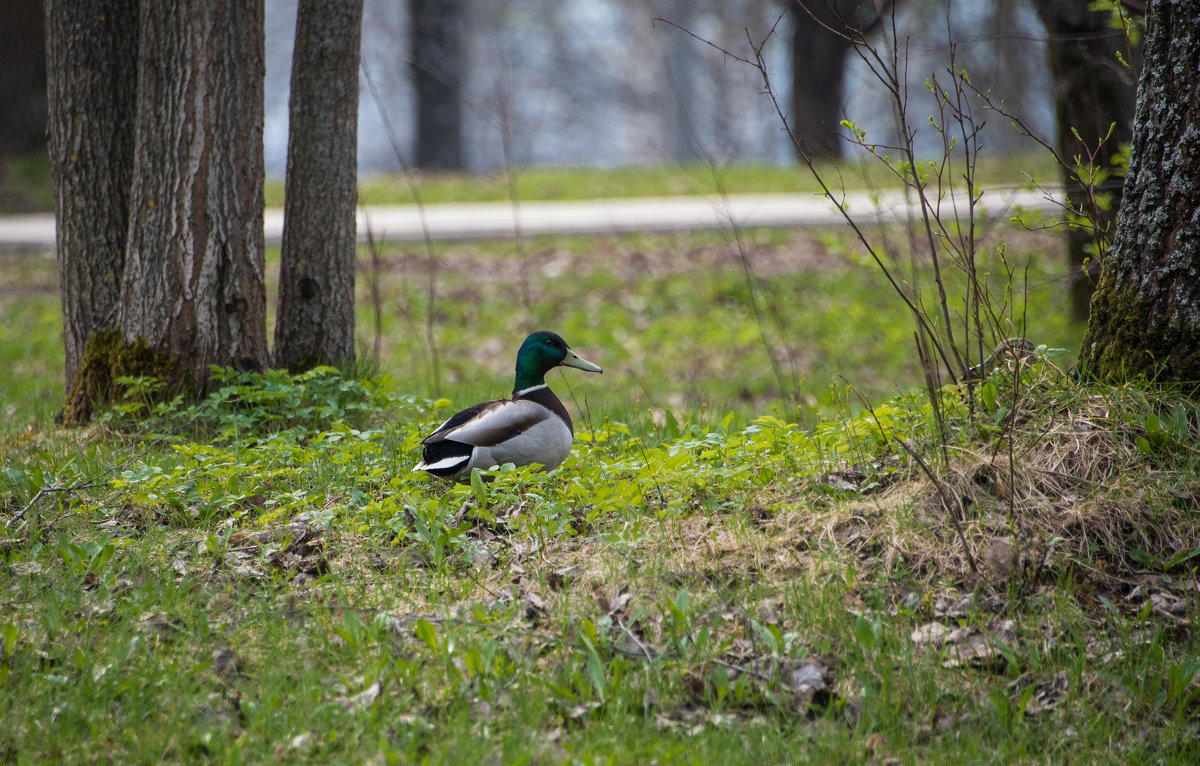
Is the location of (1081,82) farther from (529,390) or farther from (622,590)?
(622,590)

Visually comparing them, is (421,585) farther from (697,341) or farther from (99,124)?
(697,341)

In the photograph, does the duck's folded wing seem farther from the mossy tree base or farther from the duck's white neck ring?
the mossy tree base

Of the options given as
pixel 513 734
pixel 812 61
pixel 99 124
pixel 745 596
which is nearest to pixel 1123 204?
pixel 745 596

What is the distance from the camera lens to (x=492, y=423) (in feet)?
15.1

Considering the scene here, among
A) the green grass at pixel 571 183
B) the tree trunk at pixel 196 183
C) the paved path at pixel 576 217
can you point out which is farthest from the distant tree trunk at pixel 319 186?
the green grass at pixel 571 183

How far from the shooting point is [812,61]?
1970cm

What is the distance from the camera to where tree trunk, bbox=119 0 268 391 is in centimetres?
539

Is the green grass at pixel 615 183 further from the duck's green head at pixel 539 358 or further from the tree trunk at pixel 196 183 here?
the duck's green head at pixel 539 358

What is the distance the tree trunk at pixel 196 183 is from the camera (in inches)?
212

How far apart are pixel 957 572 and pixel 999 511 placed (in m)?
0.33

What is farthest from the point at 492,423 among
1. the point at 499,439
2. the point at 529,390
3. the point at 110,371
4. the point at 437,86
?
the point at 437,86

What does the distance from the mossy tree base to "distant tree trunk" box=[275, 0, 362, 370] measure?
2.50 ft

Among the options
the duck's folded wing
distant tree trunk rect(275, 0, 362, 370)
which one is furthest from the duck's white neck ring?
distant tree trunk rect(275, 0, 362, 370)

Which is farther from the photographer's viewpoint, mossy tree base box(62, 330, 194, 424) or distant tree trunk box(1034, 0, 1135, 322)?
distant tree trunk box(1034, 0, 1135, 322)
